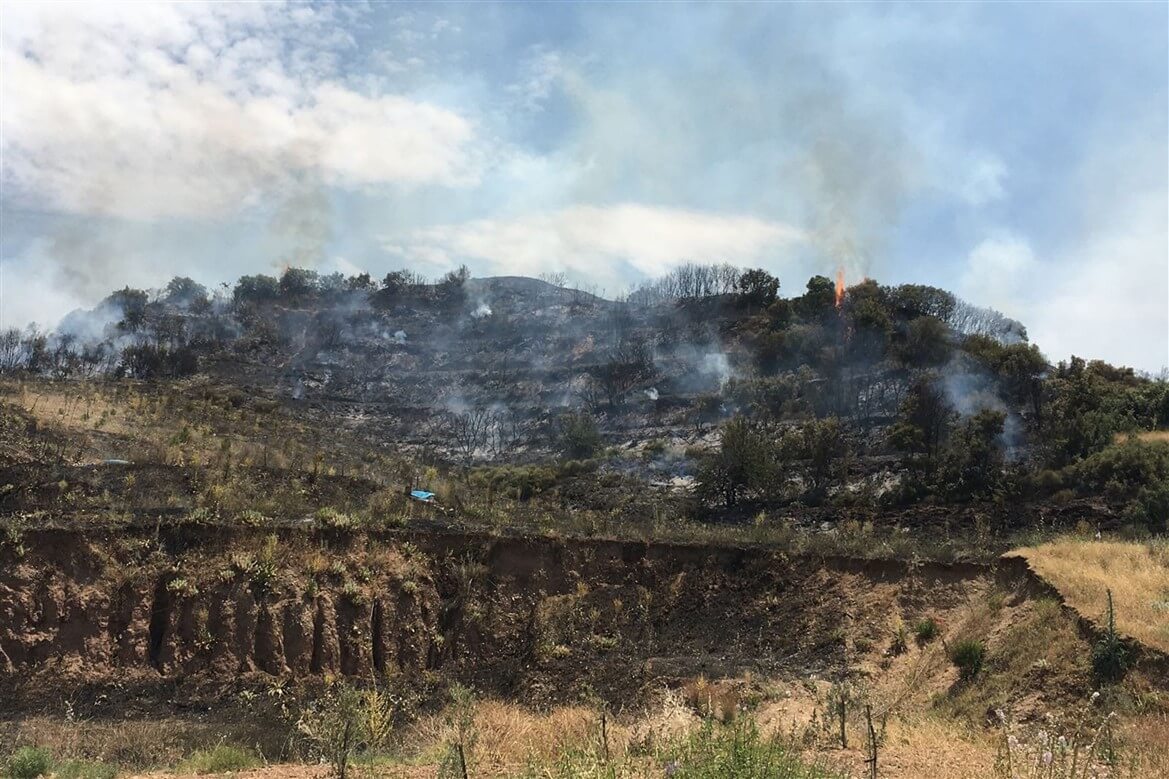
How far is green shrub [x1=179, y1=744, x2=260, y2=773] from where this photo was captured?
35.2 feet

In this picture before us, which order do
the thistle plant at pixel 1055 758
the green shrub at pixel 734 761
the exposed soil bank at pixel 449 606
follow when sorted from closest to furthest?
the green shrub at pixel 734 761
the thistle plant at pixel 1055 758
the exposed soil bank at pixel 449 606

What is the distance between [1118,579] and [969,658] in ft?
11.1

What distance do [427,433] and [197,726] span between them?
41.7 meters

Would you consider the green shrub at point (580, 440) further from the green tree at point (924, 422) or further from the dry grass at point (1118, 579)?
the dry grass at point (1118, 579)

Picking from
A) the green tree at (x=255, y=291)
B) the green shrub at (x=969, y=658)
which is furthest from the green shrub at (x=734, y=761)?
the green tree at (x=255, y=291)

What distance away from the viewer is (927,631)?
19703 millimetres

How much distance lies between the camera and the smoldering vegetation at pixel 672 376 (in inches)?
1540

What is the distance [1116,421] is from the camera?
3816 centimetres

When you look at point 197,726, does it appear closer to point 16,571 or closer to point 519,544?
point 16,571

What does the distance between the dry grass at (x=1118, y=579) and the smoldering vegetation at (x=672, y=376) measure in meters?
10.2

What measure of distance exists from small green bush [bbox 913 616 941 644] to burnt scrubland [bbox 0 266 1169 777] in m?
0.05

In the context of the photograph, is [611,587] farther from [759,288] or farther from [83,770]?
[759,288]

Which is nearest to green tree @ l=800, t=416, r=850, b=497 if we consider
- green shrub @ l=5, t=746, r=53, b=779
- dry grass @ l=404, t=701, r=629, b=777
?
dry grass @ l=404, t=701, r=629, b=777

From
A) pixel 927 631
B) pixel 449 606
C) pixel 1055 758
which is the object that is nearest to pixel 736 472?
pixel 927 631
